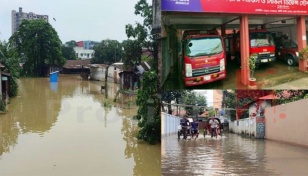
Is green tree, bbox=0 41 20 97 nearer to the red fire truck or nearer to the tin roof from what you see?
the tin roof

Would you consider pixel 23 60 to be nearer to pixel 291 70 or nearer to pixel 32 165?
pixel 32 165

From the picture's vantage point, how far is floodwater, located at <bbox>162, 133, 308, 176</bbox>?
4172 millimetres

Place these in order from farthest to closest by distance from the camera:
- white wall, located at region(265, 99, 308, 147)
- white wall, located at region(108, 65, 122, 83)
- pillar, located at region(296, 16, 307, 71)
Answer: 1. white wall, located at region(108, 65, 122, 83)
2. white wall, located at region(265, 99, 308, 147)
3. pillar, located at region(296, 16, 307, 71)

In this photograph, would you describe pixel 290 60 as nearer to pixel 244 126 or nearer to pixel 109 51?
pixel 244 126

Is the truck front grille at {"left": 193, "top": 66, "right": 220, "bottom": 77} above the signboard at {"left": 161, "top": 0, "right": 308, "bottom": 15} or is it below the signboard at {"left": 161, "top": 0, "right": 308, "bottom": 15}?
below

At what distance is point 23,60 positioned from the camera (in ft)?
50.1

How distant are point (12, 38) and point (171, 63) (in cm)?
1279

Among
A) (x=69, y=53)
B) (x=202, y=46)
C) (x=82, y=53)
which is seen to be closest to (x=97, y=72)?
(x=69, y=53)

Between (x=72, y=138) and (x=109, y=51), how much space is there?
A: 542cm

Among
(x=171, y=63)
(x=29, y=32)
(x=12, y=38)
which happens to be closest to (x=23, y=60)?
(x=12, y=38)

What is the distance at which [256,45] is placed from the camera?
305cm

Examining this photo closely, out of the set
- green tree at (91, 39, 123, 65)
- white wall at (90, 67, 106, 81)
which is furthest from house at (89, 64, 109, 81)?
green tree at (91, 39, 123, 65)

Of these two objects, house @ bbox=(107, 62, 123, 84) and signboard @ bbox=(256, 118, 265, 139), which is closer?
signboard @ bbox=(256, 118, 265, 139)

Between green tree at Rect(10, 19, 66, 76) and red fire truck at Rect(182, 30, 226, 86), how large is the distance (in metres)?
10.2
